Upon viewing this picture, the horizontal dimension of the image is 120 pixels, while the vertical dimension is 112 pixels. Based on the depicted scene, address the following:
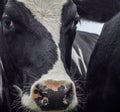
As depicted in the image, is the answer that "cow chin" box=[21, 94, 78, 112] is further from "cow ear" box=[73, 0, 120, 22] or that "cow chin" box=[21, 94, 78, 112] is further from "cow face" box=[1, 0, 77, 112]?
"cow ear" box=[73, 0, 120, 22]

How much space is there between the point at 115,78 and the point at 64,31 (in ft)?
3.26

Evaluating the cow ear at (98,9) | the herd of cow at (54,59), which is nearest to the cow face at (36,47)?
the herd of cow at (54,59)

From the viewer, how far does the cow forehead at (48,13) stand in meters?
6.25

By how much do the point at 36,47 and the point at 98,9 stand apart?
157 cm

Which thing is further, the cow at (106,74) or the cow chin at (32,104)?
the cow at (106,74)

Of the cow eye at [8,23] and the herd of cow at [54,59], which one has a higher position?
the cow eye at [8,23]

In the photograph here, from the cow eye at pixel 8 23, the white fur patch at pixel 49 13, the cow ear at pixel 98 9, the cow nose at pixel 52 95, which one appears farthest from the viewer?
the cow ear at pixel 98 9

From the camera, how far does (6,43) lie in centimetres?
652

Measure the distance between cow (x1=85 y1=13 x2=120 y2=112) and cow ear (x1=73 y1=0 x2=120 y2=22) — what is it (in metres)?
0.10

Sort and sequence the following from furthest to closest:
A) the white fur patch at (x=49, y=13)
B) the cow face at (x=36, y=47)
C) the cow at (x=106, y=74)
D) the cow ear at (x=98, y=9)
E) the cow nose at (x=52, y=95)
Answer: the cow ear at (x=98, y=9) → the cow at (x=106, y=74) → the white fur patch at (x=49, y=13) → the cow face at (x=36, y=47) → the cow nose at (x=52, y=95)

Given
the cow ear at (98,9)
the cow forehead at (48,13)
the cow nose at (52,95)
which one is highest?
the cow forehead at (48,13)

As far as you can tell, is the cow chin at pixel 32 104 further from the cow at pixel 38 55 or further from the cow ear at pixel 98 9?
the cow ear at pixel 98 9

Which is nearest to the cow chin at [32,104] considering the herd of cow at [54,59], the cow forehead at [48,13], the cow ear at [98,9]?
the herd of cow at [54,59]

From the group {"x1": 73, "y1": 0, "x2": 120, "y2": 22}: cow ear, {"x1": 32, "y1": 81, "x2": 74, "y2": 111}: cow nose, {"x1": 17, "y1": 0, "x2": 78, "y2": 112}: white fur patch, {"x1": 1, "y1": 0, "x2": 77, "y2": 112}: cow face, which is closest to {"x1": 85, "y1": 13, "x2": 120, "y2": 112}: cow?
{"x1": 73, "y1": 0, "x2": 120, "y2": 22}: cow ear
